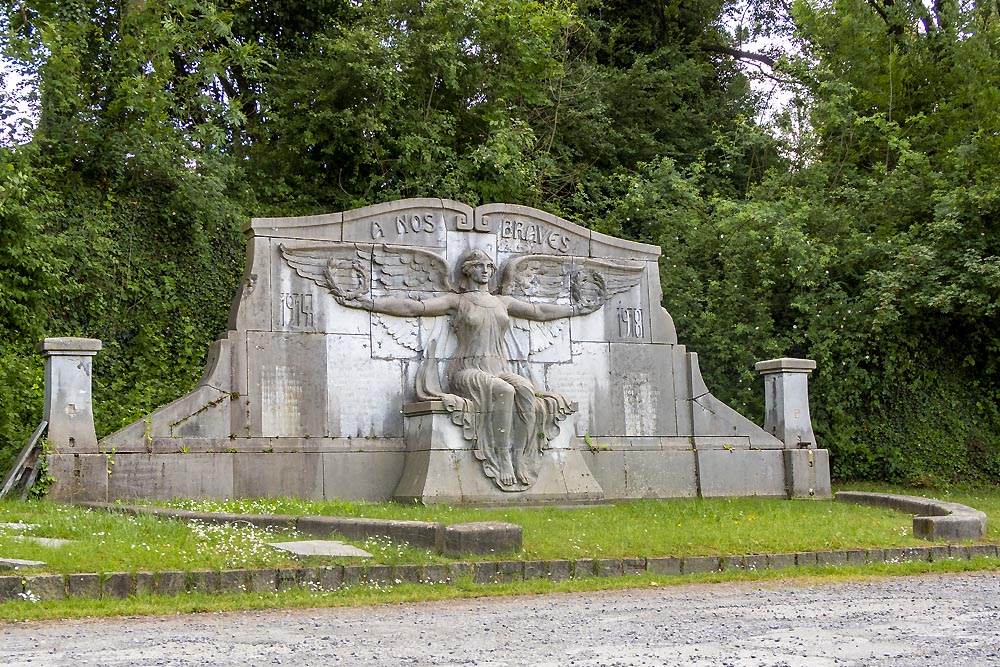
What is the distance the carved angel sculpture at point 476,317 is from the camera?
1368 centimetres

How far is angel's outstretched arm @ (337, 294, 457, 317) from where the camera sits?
14148 millimetres

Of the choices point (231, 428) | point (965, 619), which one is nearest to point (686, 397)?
point (231, 428)

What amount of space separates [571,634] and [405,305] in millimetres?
8337

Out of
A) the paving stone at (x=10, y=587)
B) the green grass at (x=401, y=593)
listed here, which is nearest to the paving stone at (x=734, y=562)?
the green grass at (x=401, y=593)

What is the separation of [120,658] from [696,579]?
4.48 metres

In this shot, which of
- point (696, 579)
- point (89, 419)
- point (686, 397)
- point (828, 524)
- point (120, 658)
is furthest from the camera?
point (686, 397)

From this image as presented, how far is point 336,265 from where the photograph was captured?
46.3 ft

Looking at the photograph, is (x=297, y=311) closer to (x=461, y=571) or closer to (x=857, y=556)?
(x=461, y=571)

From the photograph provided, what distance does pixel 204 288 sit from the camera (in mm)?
17609

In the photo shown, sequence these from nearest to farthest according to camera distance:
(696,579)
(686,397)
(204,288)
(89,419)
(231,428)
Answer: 1. (696,579)
2. (89,419)
3. (231,428)
4. (686,397)
5. (204,288)

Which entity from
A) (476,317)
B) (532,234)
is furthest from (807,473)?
(476,317)

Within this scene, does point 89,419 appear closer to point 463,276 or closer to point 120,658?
point 463,276

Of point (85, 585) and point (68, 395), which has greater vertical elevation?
point (68, 395)

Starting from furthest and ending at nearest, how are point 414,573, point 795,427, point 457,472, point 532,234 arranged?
point 795,427 < point 532,234 < point 457,472 < point 414,573
